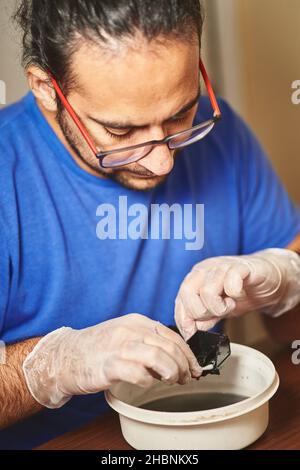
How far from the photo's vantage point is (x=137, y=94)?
1.00 meters

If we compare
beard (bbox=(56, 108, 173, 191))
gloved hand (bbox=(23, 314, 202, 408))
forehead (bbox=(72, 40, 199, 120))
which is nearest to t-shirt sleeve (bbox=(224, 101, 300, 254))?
beard (bbox=(56, 108, 173, 191))

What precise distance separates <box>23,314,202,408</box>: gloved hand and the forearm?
0.02 meters

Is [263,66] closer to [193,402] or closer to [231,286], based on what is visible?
[231,286]

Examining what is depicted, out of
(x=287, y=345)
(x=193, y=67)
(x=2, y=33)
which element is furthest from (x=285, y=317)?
(x=2, y=33)

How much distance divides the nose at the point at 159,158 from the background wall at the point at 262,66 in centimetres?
27

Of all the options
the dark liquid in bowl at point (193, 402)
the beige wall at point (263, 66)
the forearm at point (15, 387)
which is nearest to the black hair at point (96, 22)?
the beige wall at point (263, 66)

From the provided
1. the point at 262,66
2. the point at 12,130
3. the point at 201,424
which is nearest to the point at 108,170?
the point at 12,130

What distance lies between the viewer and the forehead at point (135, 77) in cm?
98

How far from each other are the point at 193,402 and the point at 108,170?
1.50 feet

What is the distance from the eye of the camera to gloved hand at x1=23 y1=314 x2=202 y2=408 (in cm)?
94

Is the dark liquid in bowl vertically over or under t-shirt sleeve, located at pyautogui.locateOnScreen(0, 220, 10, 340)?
under

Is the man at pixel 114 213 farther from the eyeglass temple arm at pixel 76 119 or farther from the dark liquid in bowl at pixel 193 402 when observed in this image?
the dark liquid in bowl at pixel 193 402

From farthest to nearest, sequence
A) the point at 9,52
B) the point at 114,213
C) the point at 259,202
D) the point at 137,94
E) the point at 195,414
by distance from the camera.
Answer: the point at 259,202 → the point at 114,213 → the point at 9,52 → the point at 137,94 → the point at 195,414

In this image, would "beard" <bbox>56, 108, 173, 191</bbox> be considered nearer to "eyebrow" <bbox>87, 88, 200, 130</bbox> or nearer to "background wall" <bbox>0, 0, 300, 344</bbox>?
"eyebrow" <bbox>87, 88, 200, 130</bbox>
